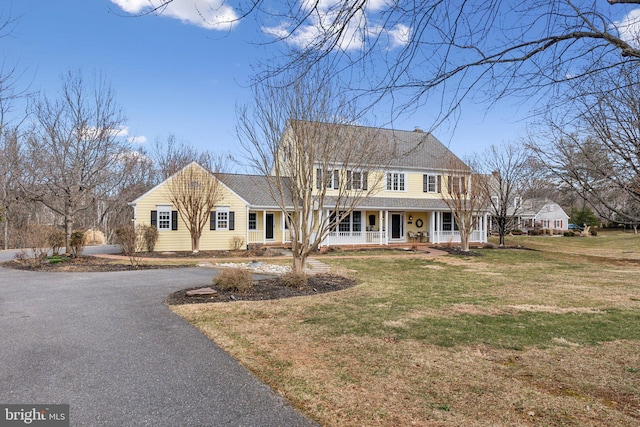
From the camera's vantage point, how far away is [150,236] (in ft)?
69.3

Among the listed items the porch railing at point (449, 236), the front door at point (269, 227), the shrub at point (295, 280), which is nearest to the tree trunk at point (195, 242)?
the front door at point (269, 227)

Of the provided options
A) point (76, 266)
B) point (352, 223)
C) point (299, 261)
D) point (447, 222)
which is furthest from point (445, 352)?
point (447, 222)

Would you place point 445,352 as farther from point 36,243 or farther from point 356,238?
point 356,238

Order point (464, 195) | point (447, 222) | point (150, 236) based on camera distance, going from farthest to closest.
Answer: point (447, 222) → point (464, 195) → point (150, 236)

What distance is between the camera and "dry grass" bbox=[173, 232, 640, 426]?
3.71 metres

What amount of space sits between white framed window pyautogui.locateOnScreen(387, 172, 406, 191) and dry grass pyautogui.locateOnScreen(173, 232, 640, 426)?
52.5 ft

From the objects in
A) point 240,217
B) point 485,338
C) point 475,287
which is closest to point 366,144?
point 475,287

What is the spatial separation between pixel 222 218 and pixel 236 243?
1.82 m

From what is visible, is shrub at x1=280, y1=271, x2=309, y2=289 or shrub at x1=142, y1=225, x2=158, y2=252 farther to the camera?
shrub at x1=142, y1=225, x2=158, y2=252

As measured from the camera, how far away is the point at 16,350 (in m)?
5.31

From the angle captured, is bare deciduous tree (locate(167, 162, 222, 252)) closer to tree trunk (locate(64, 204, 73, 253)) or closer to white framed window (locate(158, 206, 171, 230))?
white framed window (locate(158, 206, 171, 230))

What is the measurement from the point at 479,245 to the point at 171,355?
25.9 metres

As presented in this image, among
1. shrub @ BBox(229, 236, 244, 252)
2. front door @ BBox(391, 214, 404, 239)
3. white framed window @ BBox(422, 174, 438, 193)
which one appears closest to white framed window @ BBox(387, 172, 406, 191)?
white framed window @ BBox(422, 174, 438, 193)

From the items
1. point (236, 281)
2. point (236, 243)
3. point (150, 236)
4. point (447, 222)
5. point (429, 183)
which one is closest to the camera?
point (236, 281)
